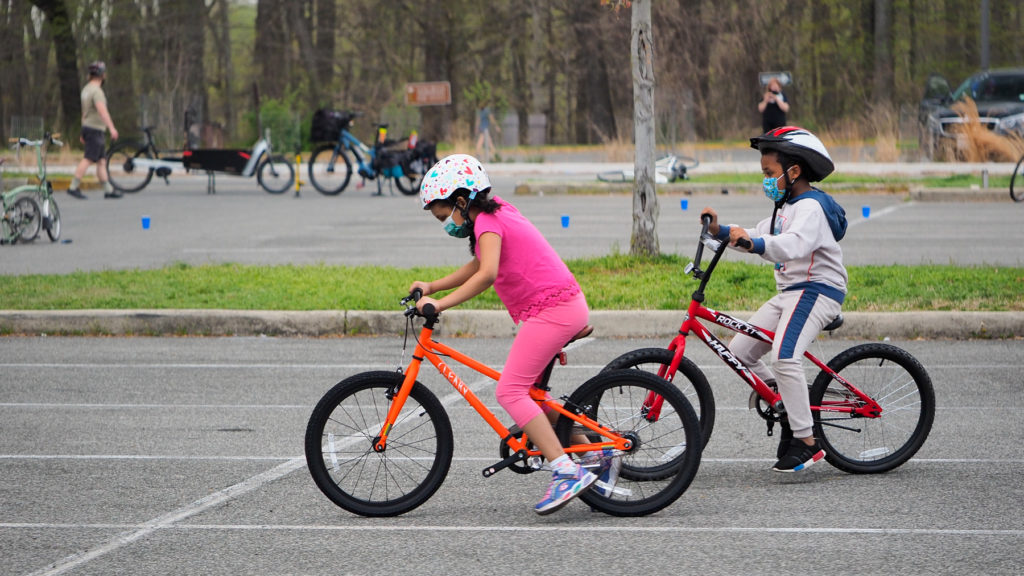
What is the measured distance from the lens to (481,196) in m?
5.79

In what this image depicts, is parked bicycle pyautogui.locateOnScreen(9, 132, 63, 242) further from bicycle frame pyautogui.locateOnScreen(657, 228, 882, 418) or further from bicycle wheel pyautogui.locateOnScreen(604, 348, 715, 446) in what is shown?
bicycle frame pyautogui.locateOnScreen(657, 228, 882, 418)

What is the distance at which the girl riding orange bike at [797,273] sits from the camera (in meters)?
6.29

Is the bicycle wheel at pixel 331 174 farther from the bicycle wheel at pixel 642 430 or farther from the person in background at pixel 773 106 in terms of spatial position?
the bicycle wheel at pixel 642 430

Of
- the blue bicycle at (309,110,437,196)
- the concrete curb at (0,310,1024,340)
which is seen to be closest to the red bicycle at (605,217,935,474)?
the concrete curb at (0,310,1024,340)

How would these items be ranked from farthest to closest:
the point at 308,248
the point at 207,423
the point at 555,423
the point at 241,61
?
1. the point at 241,61
2. the point at 308,248
3. the point at 207,423
4. the point at 555,423

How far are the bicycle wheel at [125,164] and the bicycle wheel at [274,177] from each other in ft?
7.30

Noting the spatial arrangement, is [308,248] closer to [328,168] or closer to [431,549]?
[328,168]

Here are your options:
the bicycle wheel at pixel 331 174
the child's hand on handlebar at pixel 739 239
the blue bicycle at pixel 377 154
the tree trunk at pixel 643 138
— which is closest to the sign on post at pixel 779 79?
the blue bicycle at pixel 377 154

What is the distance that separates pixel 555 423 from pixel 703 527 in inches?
31.2

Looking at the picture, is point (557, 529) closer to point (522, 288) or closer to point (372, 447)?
point (372, 447)

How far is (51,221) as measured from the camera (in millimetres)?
17609

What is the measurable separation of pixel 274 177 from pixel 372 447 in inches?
837

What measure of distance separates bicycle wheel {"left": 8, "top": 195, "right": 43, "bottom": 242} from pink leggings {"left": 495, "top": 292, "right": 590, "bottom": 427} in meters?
13.0

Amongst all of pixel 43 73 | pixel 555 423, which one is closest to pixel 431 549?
pixel 555 423
